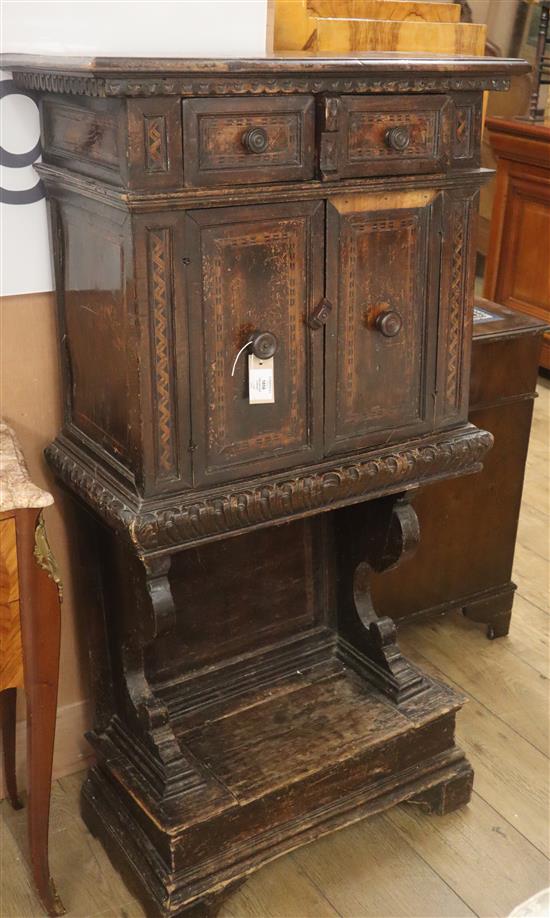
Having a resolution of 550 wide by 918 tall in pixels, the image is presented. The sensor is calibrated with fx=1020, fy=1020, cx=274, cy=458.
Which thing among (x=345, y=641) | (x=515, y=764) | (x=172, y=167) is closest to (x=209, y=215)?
(x=172, y=167)

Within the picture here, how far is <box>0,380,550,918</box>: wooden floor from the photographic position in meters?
1.90

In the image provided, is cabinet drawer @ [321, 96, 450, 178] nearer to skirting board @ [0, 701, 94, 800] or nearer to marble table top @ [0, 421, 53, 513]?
marble table top @ [0, 421, 53, 513]

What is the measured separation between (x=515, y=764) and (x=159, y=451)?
1206 mm

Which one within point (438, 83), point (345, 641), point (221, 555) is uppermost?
point (438, 83)

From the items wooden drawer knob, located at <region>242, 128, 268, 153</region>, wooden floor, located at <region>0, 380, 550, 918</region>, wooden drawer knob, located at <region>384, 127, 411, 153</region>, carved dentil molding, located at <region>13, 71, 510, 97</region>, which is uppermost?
carved dentil molding, located at <region>13, 71, 510, 97</region>

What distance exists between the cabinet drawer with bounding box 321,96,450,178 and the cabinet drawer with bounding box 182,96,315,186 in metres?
0.04

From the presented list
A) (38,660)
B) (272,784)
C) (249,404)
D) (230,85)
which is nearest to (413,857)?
(272,784)

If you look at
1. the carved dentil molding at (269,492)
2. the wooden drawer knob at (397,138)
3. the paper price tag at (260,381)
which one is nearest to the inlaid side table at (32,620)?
the carved dentil molding at (269,492)

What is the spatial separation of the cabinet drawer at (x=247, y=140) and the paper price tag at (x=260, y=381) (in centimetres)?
28

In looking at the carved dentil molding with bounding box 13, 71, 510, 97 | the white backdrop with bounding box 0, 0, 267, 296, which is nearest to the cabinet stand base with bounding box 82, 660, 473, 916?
the white backdrop with bounding box 0, 0, 267, 296

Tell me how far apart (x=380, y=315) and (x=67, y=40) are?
2.33ft

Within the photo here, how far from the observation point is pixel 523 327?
238cm

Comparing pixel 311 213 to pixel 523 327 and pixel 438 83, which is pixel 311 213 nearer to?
pixel 438 83

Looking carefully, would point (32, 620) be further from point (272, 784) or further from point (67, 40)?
point (67, 40)
